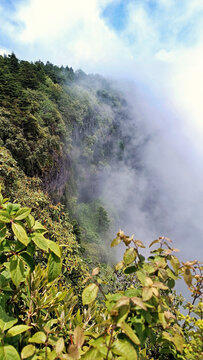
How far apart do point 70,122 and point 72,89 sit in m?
8.94

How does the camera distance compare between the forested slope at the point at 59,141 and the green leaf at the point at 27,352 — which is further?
the forested slope at the point at 59,141

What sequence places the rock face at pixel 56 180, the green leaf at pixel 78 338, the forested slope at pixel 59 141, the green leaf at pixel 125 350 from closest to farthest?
the green leaf at pixel 125 350 < the green leaf at pixel 78 338 < the forested slope at pixel 59 141 < the rock face at pixel 56 180

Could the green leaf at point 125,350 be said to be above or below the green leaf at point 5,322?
above

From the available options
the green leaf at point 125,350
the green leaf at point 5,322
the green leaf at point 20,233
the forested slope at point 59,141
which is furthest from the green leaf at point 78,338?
the forested slope at point 59,141

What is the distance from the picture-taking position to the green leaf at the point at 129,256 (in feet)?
2.79

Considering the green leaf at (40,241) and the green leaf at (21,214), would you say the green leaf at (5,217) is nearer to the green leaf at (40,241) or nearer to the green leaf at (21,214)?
the green leaf at (21,214)

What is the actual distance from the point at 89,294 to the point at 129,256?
22cm

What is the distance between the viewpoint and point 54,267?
910mm

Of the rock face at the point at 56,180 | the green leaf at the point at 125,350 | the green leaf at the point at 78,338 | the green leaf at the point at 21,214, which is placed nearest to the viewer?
the green leaf at the point at 125,350

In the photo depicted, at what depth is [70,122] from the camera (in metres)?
26.5

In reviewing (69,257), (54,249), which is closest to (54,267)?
(54,249)

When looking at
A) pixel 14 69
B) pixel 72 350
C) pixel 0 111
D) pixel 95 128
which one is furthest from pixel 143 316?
pixel 95 128

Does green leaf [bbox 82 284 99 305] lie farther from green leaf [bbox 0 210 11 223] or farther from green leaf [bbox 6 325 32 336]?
green leaf [bbox 0 210 11 223]

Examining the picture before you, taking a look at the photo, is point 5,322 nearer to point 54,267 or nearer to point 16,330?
point 16,330
